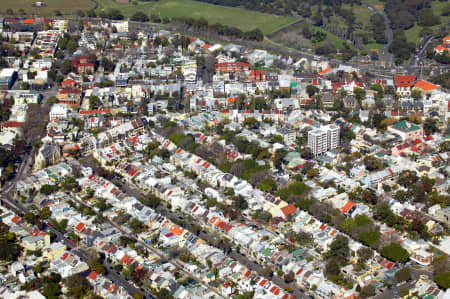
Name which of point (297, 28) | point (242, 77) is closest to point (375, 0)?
point (297, 28)

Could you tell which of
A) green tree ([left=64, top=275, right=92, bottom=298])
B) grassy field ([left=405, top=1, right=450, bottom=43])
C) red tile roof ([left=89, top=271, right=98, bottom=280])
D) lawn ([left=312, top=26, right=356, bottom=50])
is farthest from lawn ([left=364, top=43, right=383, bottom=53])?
green tree ([left=64, top=275, right=92, bottom=298])

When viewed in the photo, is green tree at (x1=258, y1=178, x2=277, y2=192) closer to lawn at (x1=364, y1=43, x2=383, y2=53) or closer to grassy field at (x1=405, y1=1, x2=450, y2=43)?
lawn at (x1=364, y1=43, x2=383, y2=53)

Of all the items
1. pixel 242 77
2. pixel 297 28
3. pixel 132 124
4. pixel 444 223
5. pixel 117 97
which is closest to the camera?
pixel 444 223

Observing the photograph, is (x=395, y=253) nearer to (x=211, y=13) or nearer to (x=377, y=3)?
(x=211, y=13)

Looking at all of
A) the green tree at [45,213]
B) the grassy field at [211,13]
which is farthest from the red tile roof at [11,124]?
the grassy field at [211,13]

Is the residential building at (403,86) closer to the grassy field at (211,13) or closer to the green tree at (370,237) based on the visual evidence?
the grassy field at (211,13)

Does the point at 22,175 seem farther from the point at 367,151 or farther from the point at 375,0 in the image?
the point at 375,0

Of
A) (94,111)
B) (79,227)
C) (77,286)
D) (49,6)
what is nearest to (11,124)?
(94,111)

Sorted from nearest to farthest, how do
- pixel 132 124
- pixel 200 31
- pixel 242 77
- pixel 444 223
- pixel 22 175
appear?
pixel 444 223, pixel 22 175, pixel 132 124, pixel 242 77, pixel 200 31
